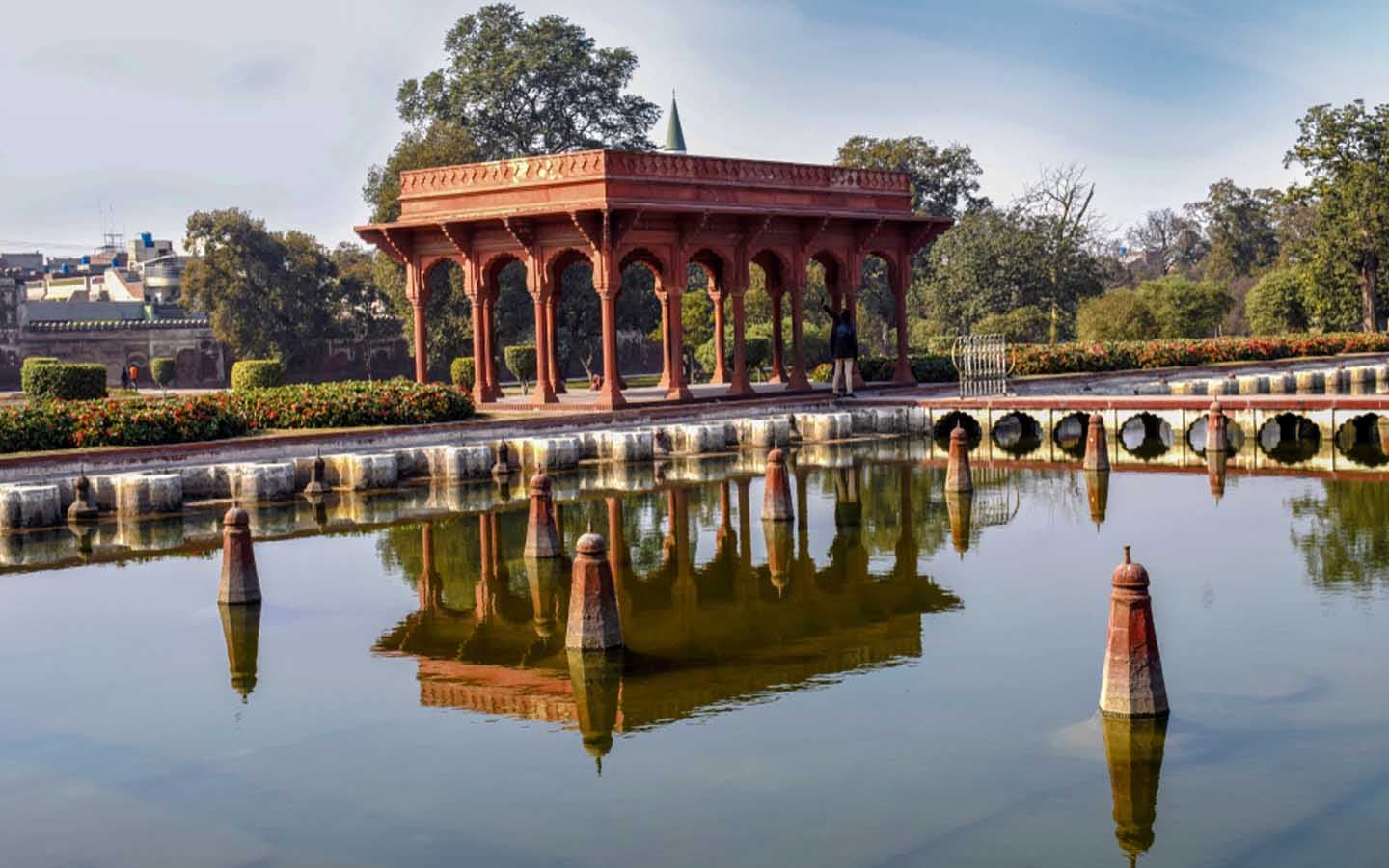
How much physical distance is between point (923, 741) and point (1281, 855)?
2.44 metres

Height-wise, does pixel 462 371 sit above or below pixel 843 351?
below

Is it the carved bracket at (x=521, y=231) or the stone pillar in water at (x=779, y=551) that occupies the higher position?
the carved bracket at (x=521, y=231)

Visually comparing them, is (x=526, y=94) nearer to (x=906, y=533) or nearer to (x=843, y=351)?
(x=843, y=351)

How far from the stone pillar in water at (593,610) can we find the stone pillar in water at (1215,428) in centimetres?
1486

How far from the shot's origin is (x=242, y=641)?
13102 millimetres

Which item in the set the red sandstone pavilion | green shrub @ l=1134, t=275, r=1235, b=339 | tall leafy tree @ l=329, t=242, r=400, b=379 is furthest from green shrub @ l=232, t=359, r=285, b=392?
green shrub @ l=1134, t=275, r=1235, b=339

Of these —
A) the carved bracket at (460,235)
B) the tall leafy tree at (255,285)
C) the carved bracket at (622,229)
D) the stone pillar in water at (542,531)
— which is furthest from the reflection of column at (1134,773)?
the tall leafy tree at (255,285)

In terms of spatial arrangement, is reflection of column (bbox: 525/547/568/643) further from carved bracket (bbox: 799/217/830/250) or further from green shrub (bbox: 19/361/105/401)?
green shrub (bbox: 19/361/105/401)

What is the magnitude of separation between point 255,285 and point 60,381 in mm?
21805

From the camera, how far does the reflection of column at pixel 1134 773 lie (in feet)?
26.9

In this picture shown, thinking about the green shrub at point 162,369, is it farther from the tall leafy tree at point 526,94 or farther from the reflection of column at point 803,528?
the reflection of column at point 803,528

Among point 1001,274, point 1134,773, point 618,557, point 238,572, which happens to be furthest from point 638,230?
point 1001,274

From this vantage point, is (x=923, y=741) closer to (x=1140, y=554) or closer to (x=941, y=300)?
(x=1140, y=554)

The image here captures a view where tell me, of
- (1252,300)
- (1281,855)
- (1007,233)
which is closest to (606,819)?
(1281,855)
